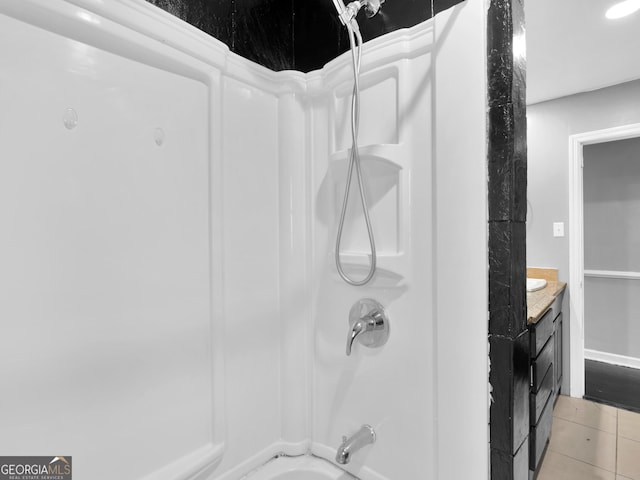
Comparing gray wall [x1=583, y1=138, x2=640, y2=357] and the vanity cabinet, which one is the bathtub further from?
gray wall [x1=583, y1=138, x2=640, y2=357]

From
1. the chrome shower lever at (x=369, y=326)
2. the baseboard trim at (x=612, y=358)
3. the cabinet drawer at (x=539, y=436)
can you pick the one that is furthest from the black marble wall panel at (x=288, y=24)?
the baseboard trim at (x=612, y=358)

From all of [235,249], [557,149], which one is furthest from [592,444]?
[235,249]

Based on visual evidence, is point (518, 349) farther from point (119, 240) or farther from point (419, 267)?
point (119, 240)

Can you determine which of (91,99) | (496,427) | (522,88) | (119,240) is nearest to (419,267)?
(496,427)

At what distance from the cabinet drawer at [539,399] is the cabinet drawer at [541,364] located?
0.11 feet

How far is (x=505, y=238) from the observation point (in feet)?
2.77

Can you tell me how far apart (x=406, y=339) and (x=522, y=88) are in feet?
2.69

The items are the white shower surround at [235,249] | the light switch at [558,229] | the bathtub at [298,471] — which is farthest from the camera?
the light switch at [558,229]

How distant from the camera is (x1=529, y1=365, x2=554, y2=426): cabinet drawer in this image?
1.56 m

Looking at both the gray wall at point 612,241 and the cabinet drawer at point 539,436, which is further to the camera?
the gray wall at point 612,241

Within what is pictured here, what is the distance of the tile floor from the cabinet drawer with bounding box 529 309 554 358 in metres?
0.76

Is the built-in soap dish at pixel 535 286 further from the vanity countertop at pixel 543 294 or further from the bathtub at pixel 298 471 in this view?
the bathtub at pixel 298 471

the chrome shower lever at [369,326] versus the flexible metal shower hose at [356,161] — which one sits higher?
the flexible metal shower hose at [356,161]

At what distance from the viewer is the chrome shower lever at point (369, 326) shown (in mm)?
1067
